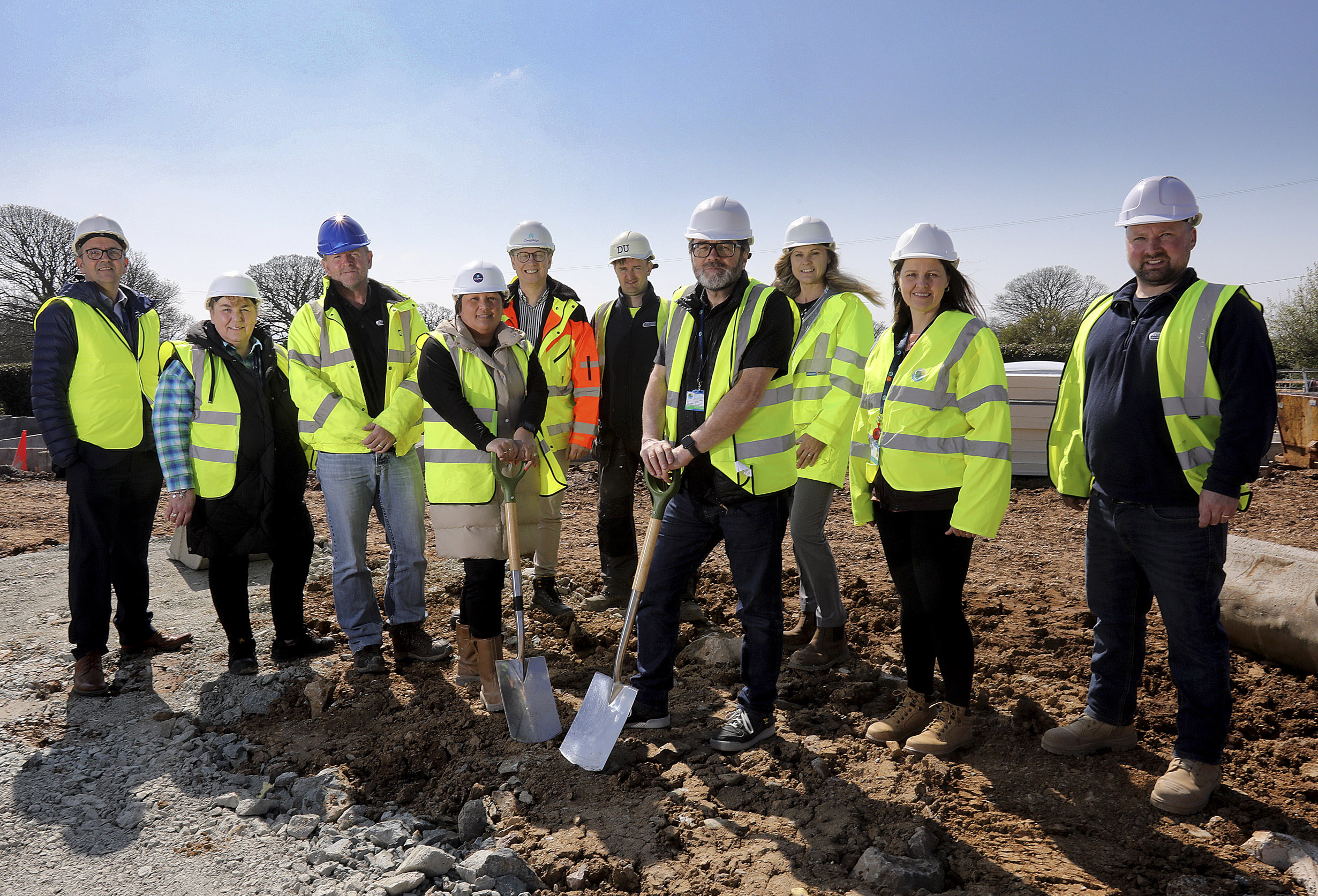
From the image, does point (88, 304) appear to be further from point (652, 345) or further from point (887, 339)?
point (887, 339)

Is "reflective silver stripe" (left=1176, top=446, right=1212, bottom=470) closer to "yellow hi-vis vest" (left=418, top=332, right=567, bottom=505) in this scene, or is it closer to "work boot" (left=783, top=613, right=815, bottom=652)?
"work boot" (left=783, top=613, right=815, bottom=652)

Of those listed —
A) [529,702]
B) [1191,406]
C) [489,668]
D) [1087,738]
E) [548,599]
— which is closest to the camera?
[1191,406]

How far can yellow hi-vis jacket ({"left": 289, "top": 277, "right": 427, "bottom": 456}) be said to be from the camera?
434 cm

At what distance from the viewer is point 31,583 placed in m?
6.50

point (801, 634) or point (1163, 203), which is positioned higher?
point (1163, 203)

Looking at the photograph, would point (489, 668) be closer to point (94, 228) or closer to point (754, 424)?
point (754, 424)

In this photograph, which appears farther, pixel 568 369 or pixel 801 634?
pixel 568 369

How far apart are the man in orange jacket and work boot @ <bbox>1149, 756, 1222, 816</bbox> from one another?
323 cm

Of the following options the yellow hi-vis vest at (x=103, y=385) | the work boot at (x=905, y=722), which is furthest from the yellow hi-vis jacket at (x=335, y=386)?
the work boot at (x=905, y=722)

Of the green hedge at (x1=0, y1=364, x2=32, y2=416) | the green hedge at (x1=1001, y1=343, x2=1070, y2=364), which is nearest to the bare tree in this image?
the green hedge at (x1=0, y1=364, x2=32, y2=416)

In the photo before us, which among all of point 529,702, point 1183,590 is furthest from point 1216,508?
point 529,702

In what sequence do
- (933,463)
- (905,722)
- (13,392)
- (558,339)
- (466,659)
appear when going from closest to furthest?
1. (933,463)
2. (905,722)
3. (466,659)
4. (558,339)
5. (13,392)

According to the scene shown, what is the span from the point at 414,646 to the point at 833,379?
2793 mm

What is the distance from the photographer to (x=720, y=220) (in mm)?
3369
